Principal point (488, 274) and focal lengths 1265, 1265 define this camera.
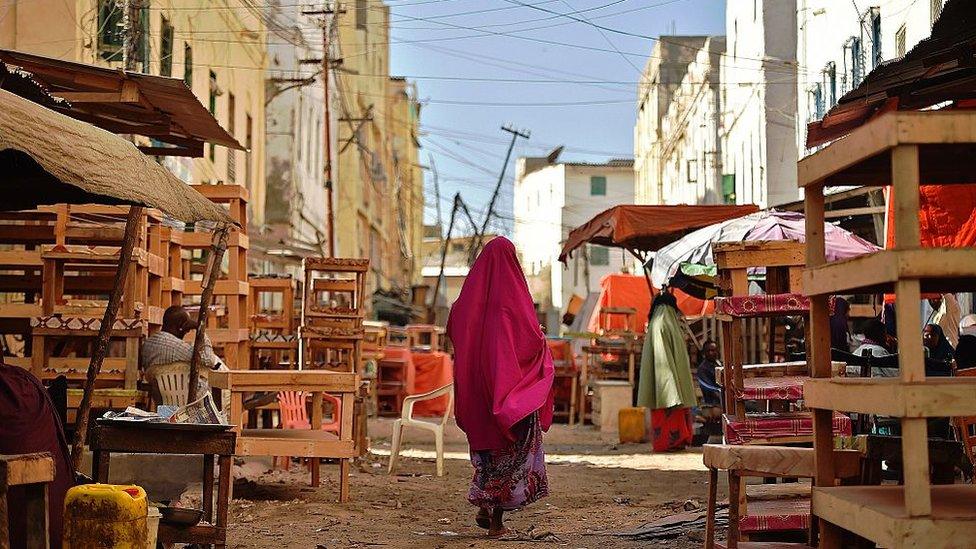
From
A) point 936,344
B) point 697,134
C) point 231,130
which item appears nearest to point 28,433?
point 936,344

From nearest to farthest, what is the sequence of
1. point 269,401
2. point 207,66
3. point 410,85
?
point 269,401, point 207,66, point 410,85

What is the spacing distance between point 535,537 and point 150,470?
→ 2683 mm

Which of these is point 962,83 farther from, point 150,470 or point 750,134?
point 750,134

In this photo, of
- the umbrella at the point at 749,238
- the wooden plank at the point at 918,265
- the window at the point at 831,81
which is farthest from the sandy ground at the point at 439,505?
the window at the point at 831,81

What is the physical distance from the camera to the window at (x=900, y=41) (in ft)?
63.4

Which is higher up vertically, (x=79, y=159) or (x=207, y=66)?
(x=207, y=66)

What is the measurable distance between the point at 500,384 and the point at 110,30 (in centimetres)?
1129

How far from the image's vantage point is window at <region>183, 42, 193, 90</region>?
22498 mm

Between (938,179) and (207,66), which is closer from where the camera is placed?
(938,179)

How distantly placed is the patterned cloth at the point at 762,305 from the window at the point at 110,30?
1210cm

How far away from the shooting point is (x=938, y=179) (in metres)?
5.41

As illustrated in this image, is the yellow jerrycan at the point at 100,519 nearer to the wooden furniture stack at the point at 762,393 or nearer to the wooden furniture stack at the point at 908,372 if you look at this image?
the wooden furniture stack at the point at 908,372

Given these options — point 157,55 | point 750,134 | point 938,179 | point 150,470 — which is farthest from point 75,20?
point 750,134

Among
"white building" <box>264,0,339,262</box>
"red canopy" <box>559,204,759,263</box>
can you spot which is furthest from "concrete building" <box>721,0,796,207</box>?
"white building" <box>264,0,339,262</box>
